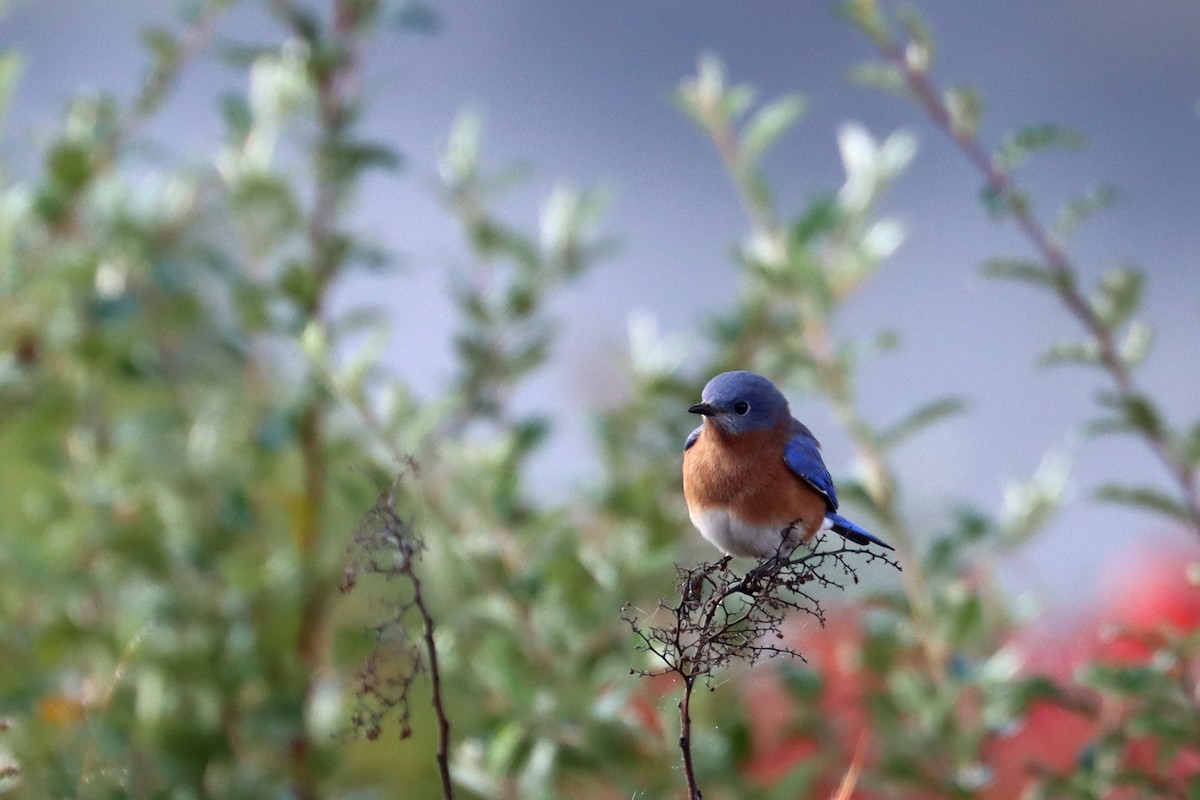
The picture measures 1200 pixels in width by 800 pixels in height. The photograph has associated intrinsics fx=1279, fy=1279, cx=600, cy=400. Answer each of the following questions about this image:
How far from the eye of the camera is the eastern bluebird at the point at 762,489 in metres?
0.58

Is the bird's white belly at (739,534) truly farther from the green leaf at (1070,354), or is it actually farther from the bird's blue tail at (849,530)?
the green leaf at (1070,354)

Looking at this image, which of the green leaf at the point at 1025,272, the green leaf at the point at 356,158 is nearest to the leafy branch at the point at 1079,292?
the green leaf at the point at 1025,272

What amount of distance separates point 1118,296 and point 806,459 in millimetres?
729

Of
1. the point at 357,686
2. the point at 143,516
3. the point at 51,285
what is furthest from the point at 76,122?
the point at 357,686

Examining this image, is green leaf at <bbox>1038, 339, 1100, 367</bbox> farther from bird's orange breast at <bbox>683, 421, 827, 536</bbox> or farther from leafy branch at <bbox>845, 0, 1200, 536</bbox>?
bird's orange breast at <bbox>683, 421, 827, 536</bbox>

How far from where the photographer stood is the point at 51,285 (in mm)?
1514

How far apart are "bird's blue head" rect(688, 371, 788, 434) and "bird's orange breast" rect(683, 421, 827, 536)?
4 centimetres

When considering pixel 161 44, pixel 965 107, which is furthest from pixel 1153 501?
pixel 161 44

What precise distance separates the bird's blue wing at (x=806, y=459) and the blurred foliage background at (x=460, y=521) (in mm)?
478

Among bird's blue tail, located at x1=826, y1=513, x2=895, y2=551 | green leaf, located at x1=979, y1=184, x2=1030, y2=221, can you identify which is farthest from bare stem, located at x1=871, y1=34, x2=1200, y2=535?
bird's blue tail, located at x1=826, y1=513, x2=895, y2=551

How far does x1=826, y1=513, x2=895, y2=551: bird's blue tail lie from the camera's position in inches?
21.1

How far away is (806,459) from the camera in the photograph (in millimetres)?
582

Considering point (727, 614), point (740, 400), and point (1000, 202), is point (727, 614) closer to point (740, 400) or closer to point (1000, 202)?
point (740, 400)

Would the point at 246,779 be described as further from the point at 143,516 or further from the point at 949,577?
the point at 949,577
